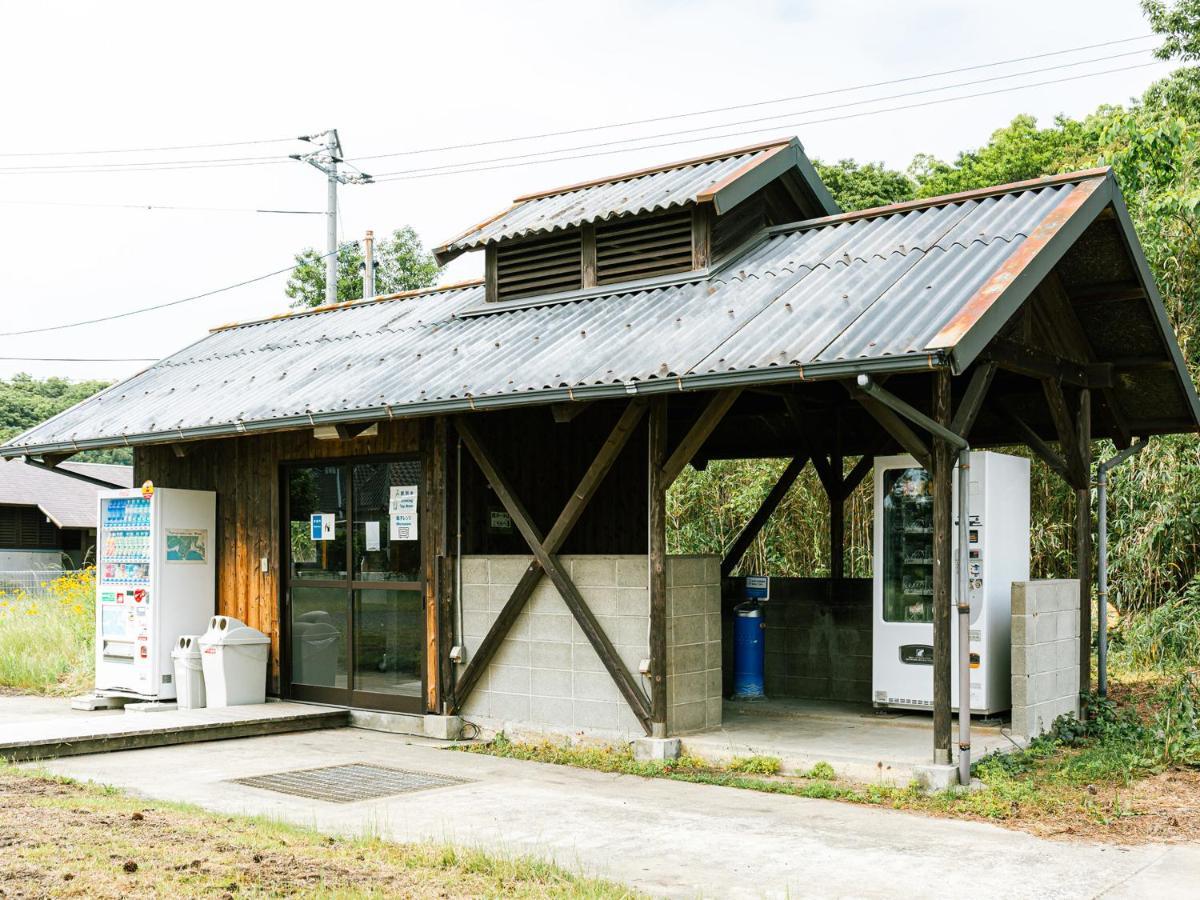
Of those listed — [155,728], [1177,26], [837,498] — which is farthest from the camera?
[1177,26]

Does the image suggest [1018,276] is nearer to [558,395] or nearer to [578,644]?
[558,395]

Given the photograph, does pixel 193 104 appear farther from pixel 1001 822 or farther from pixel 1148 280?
pixel 1001 822

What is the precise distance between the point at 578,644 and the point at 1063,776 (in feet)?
11.5

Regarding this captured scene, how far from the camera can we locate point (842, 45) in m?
27.2

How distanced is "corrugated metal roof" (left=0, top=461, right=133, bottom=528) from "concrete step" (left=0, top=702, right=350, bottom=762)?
27021 mm

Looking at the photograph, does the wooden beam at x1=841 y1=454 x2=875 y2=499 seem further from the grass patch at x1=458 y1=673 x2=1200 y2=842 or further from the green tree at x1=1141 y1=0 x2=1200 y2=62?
the green tree at x1=1141 y1=0 x2=1200 y2=62

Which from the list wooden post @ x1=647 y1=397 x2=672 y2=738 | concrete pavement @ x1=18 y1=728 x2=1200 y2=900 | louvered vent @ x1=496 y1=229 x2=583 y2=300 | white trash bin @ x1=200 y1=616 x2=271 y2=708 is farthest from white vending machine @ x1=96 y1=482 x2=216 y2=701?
wooden post @ x1=647 y1=397 x2=672 y2=738

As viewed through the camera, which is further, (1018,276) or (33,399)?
(33,399)

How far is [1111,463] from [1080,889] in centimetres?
585

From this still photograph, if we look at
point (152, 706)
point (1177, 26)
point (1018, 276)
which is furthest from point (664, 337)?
point (1177, 26)

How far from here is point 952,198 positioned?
977 centimetres

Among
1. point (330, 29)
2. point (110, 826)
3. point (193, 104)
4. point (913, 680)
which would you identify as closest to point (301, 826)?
point (110, 826)

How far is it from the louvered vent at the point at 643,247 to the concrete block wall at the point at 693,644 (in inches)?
107

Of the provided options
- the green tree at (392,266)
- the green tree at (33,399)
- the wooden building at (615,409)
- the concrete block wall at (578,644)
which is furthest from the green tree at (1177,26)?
the green tree at (33,399)
